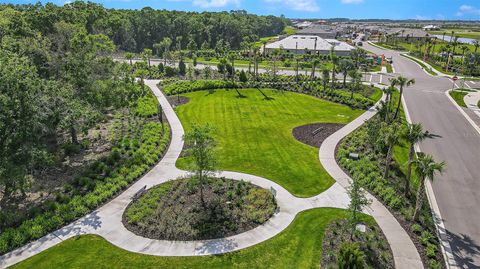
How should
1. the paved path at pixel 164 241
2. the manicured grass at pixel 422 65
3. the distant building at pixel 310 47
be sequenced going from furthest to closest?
the distant building at pixel 310 47, the manicured grass at pixel 422 65, the paved path at pixel 164 241

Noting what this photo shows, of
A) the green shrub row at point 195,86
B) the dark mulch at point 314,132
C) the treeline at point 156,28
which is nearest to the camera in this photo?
the dark mulch at point 314,132

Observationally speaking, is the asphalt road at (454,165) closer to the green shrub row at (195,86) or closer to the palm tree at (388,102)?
the palm tree at (388,102)

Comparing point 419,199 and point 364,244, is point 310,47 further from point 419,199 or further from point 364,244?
point 364,244

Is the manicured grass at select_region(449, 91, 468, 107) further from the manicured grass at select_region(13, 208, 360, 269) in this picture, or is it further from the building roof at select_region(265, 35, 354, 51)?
the building roof at select_region(265, 35, 354, 51)

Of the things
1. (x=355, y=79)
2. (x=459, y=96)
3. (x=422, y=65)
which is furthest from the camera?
(x=422, y=65)

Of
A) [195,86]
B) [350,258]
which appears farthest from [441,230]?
[195,86]

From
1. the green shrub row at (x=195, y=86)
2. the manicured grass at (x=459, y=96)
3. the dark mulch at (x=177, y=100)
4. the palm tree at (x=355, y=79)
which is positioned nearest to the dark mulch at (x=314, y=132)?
the palm tree at (x=355, y=79)
